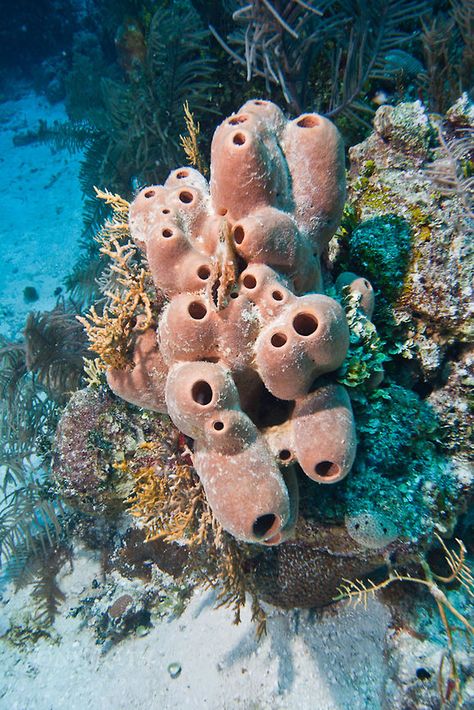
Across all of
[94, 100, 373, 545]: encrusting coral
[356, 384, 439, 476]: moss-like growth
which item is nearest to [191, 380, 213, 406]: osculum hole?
[94, 100, 373, 545]: encrusting coral

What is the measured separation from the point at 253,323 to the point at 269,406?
622 millimetres

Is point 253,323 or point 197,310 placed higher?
point 197,310

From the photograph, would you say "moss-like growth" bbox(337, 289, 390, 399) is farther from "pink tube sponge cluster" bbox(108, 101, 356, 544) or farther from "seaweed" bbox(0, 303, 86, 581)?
"seaweed" bbox(0, 303, 86, 581)

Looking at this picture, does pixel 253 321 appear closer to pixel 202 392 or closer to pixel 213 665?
pixel 202 392

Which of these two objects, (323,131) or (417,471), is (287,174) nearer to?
(323,131)

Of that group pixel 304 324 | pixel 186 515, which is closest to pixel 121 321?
pixel 304 324

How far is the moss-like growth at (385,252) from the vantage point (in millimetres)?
2906

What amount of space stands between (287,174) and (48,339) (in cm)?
287

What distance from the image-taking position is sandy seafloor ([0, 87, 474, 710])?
2.85 m

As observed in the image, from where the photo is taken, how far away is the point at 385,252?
292 centimetres

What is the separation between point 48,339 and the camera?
4000 millimetres

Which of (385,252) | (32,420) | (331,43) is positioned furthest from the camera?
(32,420)

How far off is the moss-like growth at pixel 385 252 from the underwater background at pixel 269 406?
0.7 inches

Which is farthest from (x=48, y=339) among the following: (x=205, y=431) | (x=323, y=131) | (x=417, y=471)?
(x=417, y=471)
